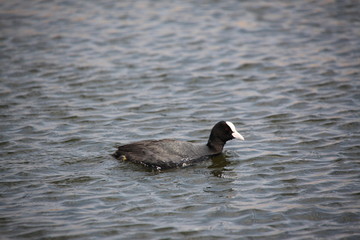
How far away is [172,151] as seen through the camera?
805cm

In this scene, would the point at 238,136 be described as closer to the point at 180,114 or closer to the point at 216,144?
the point at 216,144

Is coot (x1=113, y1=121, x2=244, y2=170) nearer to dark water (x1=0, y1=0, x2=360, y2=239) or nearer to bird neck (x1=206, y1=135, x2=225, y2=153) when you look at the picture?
bird neck (x1=206, y1=135, x2=225, y2=153)

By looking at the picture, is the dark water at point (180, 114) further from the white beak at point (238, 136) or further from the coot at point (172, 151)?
the white beak at point (238, 136)

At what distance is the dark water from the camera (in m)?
6.43

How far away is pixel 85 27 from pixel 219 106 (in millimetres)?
6771

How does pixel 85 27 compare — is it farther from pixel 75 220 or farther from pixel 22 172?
pixel 75 220

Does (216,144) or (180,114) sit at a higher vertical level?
(180,114)

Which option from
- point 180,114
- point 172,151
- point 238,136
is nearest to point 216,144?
point 238,136

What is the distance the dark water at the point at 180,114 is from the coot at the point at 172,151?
0.18 meters

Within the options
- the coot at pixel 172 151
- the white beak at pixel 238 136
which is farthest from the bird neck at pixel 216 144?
the white beak at pixel 238 136

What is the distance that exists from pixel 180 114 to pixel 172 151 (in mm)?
2123

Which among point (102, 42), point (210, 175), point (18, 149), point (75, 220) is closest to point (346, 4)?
point (102, 42)

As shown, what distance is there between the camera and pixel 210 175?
777 centimetres

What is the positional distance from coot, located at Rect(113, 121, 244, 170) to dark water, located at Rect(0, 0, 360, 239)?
0.18 metres
